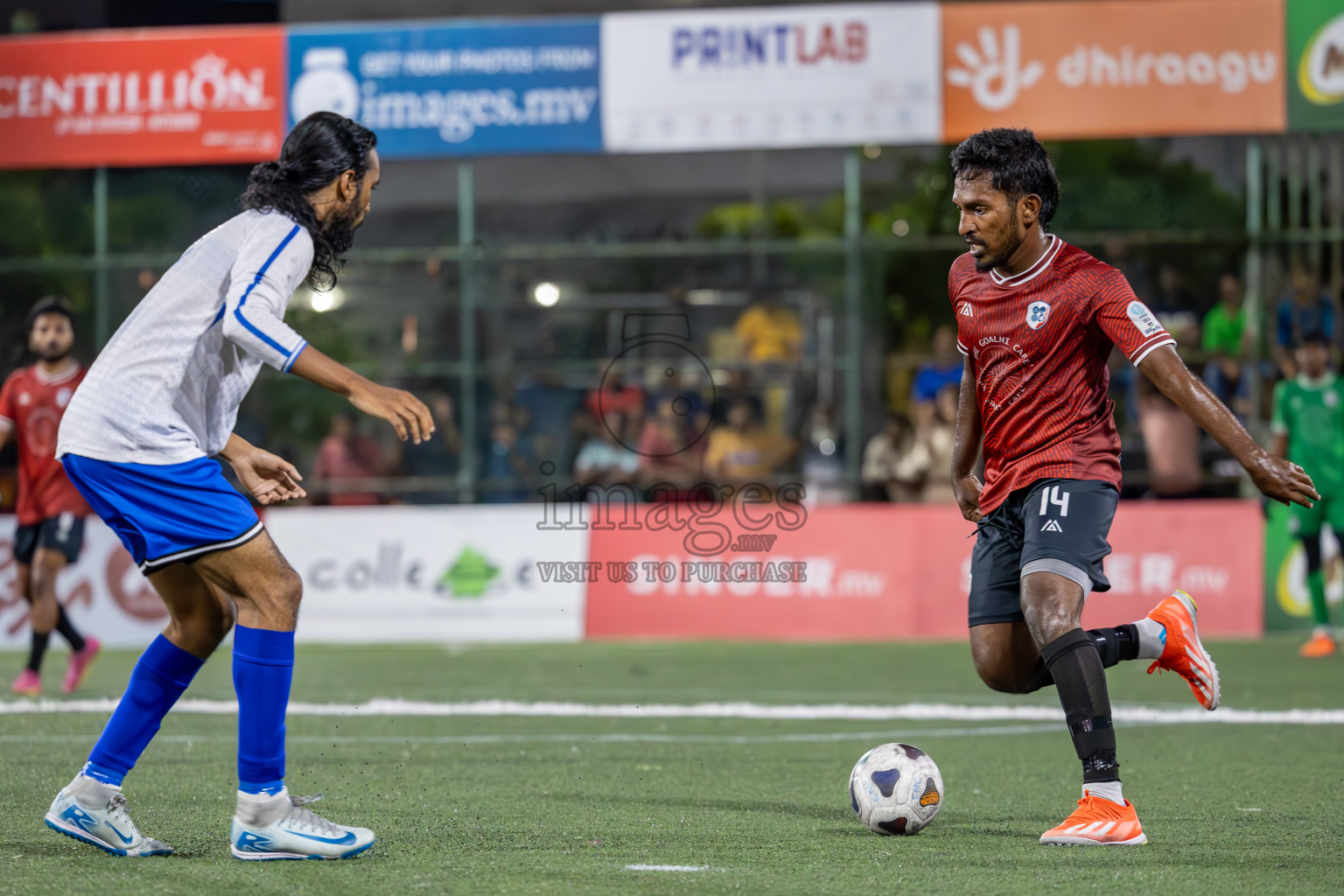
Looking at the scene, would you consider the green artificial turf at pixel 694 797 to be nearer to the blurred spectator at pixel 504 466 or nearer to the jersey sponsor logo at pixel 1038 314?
the jersey sponsor logo at pixel 1038 314

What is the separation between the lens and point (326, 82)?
16.4m

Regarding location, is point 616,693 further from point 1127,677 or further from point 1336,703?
point 1336,703

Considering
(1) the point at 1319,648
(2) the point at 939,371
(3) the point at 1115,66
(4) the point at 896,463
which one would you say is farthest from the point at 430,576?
(3) the point at 1115,66

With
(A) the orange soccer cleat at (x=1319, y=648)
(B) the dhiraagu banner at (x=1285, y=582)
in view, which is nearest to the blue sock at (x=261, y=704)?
(A) the orange soccer cleat at (x=1319, y=648)

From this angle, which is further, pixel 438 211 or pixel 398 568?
pixel 438 211

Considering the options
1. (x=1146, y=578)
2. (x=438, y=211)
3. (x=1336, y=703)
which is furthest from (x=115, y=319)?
(x=1336, y=703)

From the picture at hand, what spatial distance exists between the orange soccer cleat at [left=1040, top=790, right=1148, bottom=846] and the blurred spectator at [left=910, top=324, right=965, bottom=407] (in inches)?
437

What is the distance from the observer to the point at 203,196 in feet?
58.6

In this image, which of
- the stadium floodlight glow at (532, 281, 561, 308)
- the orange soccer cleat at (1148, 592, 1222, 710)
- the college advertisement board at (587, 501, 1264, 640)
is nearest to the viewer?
the orange soccer cleat at (1148, 592, 1222, 710)

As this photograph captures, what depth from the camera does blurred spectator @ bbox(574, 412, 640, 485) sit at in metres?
16.3

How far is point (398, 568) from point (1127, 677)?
6.60 metres

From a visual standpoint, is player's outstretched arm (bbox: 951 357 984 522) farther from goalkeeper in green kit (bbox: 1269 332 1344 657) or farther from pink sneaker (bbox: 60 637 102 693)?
goalkeeper in green kit (bbox: 1269 332 1344 657)

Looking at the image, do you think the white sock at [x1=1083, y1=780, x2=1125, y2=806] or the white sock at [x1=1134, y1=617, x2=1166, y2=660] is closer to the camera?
the white sock at [x1=1083, y1=780, x2=1125, y2=806]

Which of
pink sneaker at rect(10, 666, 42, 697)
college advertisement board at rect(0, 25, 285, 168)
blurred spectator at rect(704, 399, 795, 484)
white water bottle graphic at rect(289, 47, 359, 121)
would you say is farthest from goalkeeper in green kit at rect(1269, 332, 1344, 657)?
college advertisement board at rect(0, 25, 285, 168)
